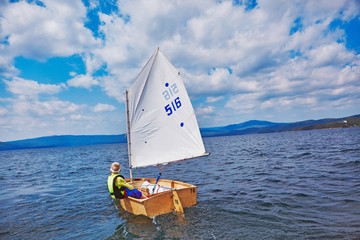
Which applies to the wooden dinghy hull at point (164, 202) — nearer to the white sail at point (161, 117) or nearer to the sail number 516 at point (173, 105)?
the white sail at point (161, 117)

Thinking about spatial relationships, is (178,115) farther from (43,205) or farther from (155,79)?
(43,205)

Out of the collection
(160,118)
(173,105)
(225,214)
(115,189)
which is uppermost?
(173,105)

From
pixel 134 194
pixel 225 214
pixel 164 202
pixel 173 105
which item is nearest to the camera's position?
pixel 164 202

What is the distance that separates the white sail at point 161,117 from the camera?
10.9 metres

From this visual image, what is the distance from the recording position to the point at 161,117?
11.0 m

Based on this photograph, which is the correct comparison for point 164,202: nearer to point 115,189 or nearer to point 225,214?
point 115,189

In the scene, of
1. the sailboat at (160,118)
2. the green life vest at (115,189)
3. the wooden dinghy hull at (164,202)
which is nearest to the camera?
the wooden dinghy hull at (164,202)

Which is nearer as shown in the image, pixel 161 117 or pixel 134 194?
pixel 134 194

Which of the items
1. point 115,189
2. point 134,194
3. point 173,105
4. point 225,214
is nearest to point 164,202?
point 134,194

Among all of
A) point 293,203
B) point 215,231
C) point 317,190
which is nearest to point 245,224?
point 215,231

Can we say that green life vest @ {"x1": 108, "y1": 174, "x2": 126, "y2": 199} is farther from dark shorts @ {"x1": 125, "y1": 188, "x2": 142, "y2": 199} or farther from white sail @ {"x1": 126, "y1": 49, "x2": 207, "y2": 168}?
white sail @ {"x1": 126, "y1": 49, "x2": 207, "y2": 168}

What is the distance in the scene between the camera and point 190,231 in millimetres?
8195

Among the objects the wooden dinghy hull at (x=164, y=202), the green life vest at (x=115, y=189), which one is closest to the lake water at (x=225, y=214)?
the wooden dinghy hull at (x=164, y=202)

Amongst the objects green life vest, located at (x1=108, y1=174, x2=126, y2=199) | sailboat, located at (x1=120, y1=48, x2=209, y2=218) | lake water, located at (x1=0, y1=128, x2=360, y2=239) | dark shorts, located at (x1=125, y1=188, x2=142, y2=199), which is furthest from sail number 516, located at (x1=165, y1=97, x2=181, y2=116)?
lake water, located at (x1=0, y1=128, x2=360, y2=239)
